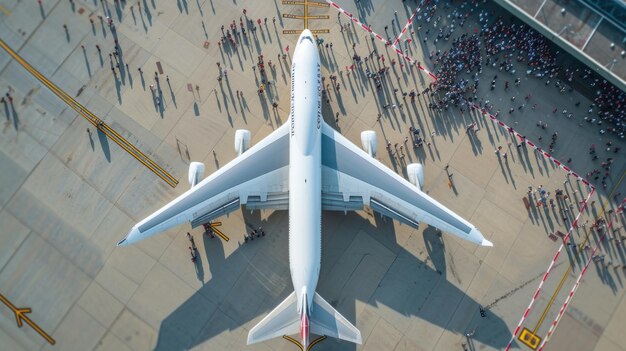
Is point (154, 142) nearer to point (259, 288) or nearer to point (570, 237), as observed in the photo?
point (259, 288)

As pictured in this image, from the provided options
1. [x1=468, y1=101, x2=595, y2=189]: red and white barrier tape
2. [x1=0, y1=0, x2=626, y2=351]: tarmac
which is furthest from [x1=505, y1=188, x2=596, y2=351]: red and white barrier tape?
[x1=468, y1=101, x2=595, y2=189]: red and white barrier tape

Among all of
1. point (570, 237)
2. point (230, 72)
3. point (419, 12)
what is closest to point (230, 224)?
point (230, 72)

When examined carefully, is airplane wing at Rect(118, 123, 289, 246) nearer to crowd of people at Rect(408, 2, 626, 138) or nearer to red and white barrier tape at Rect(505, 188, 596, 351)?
crowd of people at Rect(408, 2, 626, 138)

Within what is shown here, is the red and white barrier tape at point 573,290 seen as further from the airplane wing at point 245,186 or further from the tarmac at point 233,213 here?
the airplane wing at point 245,186

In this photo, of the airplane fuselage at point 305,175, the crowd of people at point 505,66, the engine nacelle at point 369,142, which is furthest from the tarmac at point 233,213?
the airplane fuselage at point 305,175

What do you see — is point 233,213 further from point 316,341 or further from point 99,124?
point 99,124

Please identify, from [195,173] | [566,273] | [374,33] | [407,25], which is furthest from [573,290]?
[195,173]

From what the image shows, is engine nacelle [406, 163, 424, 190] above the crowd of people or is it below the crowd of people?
below
